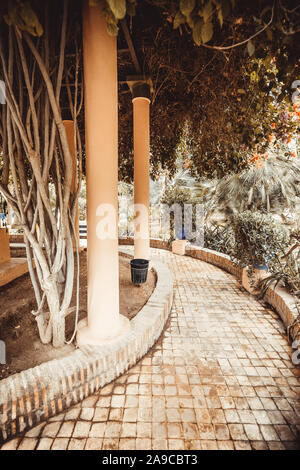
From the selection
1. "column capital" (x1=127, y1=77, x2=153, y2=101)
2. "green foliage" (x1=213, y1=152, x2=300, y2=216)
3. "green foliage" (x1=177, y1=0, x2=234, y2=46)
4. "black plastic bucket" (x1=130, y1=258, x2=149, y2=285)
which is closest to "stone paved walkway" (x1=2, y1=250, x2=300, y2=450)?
"black plastic bucket" (x1=130, y1=258, x2=149, y2=285)

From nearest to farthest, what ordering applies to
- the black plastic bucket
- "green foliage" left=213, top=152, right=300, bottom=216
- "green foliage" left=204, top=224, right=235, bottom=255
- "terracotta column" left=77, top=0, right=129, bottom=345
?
"terracotta column" left=77, top=0, right=129, bottom=345 → the black plastic bucket → "green foliage" left=204, top=224, right=235, bottom=255 → "green foliage" left=213, top=152, right=300, bottom=216

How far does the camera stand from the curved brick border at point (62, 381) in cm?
198

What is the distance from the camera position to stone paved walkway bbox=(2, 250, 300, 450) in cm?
198

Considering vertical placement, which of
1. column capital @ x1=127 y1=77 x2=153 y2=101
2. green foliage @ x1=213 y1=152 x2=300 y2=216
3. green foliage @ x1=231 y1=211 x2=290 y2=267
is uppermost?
column capital @ x1=127 y1=77 x2=153 y2=101

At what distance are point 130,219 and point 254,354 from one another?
8017 mm

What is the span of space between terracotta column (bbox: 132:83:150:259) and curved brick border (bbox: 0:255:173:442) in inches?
102

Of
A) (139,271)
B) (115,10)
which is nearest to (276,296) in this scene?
(139,271)

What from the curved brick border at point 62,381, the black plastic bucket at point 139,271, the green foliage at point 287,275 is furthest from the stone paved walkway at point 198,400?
the black plastic bucket at point 139,271

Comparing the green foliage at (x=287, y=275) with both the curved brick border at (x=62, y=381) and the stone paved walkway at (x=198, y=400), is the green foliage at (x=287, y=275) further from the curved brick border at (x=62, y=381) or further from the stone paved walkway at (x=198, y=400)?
the curved brick border at (x=62, y=381)

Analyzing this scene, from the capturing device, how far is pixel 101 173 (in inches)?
98.2

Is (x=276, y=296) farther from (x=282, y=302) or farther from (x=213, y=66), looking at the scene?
(x=213, y=66)

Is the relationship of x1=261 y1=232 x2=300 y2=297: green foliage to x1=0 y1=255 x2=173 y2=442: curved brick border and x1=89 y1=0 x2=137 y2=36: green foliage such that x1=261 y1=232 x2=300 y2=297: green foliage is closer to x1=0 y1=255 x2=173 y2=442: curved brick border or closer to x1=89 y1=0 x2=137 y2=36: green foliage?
x1=0 y1=255 x2=173 y2=442: curved brick border

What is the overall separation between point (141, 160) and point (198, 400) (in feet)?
13.9

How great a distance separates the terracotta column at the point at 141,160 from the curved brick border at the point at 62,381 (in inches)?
102
